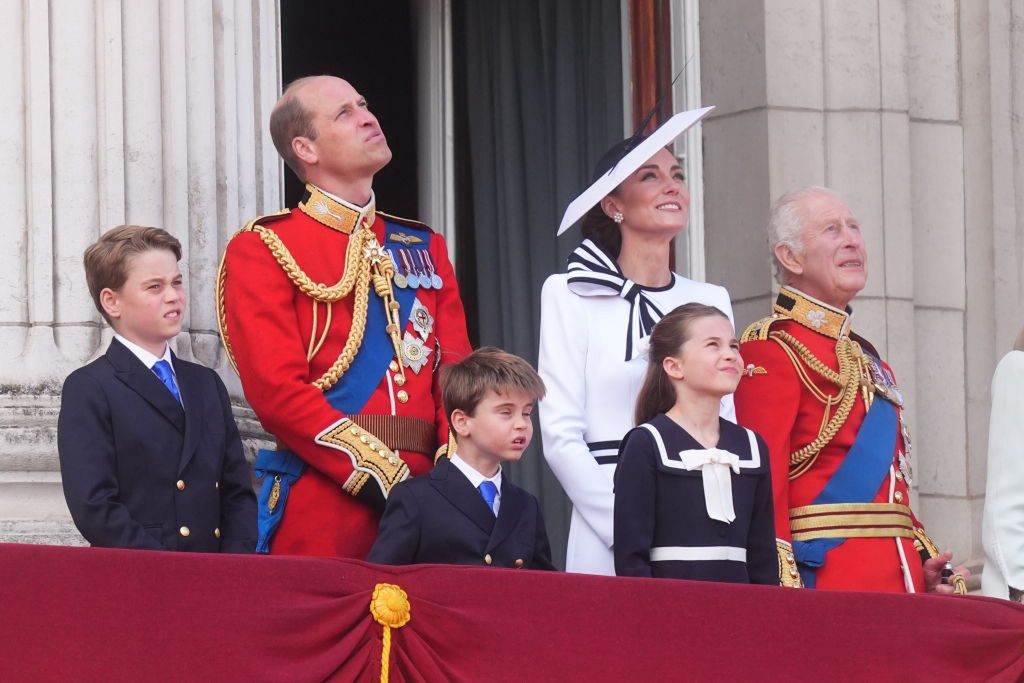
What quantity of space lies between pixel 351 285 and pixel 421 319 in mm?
258

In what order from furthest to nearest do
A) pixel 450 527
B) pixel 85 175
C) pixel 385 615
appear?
pixel 85 175, pixel 450 527, pixel 385 615

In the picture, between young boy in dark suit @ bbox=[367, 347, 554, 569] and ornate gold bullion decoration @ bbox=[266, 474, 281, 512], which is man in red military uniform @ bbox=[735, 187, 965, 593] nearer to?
young boy in dark suit @ bbox=[367, 347, 554, 569]

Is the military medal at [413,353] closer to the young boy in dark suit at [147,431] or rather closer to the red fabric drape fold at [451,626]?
the young boy in dark suit at [147,431]

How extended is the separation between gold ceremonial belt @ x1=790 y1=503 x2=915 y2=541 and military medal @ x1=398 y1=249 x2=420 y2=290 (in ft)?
4.04

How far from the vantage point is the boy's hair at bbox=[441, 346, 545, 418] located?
17.9ft

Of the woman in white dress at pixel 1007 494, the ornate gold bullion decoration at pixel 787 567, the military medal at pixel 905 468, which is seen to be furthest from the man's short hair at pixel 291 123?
the woman in white dress at pixel 1007 494

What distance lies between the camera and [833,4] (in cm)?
824

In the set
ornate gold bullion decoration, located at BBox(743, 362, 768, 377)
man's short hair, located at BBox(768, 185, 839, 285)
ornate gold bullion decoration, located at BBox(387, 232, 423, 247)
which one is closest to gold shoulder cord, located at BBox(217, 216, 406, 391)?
ornate gold bullion decoration, located at BBox(387, 232, 423, 247)

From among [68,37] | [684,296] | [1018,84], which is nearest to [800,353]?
[684,296]

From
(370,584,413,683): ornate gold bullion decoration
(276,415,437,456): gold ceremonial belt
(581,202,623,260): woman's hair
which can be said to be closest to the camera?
(370,584,413,683): ornate gold bullion decoration

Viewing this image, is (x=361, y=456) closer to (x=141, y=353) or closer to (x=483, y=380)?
(x=483, y=380)

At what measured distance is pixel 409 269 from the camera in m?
5.98

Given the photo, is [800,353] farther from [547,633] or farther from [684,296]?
[547,633]

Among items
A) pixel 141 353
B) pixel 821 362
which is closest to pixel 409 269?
pixel 141 353
